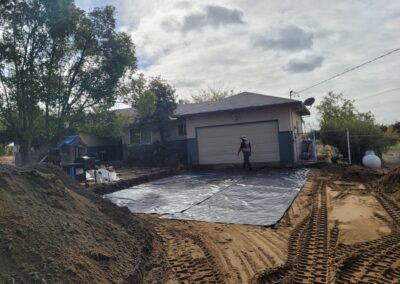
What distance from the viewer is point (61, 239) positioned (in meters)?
3.55

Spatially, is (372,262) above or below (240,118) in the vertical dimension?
below

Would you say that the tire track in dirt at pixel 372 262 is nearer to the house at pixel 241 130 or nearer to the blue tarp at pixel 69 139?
the house at pixel 241 130

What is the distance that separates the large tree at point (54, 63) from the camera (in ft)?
31.0

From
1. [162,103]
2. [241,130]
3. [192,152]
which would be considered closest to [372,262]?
[241,130]

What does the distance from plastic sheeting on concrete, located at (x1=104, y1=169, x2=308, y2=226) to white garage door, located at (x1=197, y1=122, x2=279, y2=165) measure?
3.83 metres

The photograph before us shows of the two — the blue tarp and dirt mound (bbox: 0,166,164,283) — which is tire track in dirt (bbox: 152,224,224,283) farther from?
the blue tarp

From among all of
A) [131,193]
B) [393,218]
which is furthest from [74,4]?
[393,218]

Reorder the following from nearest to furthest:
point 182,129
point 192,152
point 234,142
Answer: point 234,142 < point 192,152 < point 182,129

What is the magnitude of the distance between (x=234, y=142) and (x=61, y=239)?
13022 millimetres

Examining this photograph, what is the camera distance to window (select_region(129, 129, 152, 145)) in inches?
771

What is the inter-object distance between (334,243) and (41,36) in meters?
9.96

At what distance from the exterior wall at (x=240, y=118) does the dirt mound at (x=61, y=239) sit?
11151mm

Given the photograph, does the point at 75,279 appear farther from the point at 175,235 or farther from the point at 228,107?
the point at 228,107

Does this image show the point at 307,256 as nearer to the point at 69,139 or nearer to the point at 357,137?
the point at 69,139
